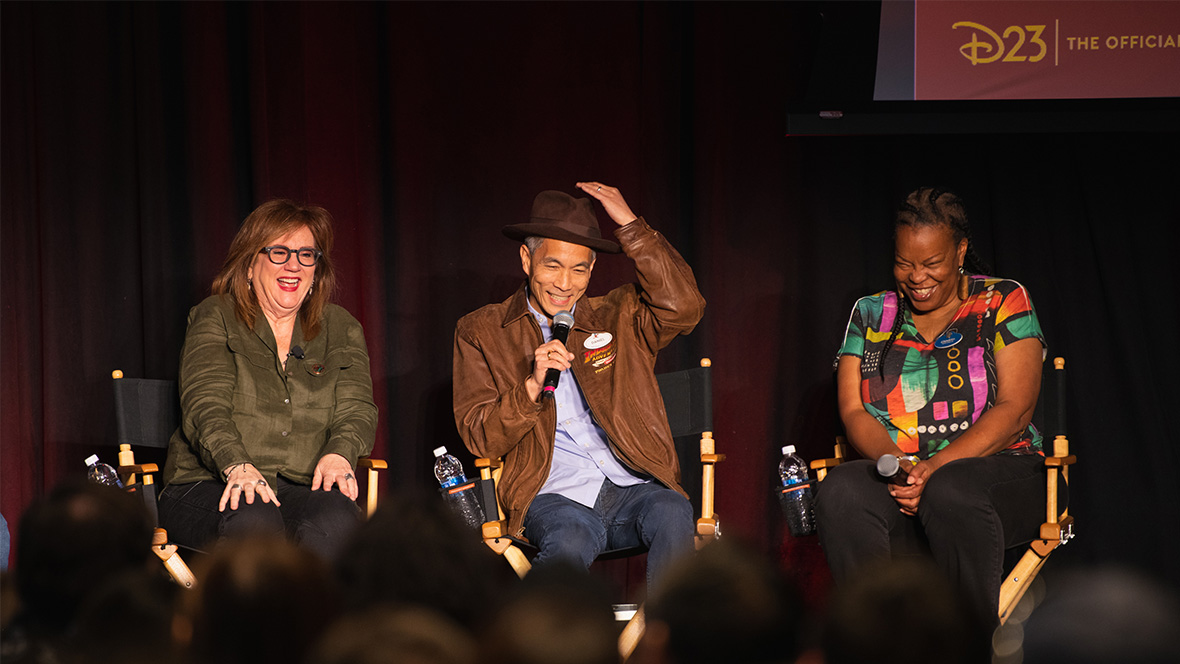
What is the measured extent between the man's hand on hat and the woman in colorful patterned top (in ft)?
2.31

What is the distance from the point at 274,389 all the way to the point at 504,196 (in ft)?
4.16

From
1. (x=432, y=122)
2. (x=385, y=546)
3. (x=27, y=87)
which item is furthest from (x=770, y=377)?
(x=385, y=546)

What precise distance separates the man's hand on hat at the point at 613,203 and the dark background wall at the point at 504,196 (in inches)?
30.6

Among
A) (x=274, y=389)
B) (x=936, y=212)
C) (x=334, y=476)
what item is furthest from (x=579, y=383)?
(x=936, y=212)

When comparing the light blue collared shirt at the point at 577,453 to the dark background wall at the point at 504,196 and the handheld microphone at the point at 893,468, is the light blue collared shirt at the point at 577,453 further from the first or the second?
the dark background wall at the point at 504,196

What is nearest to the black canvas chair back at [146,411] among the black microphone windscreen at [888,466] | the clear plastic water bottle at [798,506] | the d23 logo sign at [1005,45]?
the clear plastic water bottle at [798,506]

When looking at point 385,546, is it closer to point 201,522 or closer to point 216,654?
point 216,654

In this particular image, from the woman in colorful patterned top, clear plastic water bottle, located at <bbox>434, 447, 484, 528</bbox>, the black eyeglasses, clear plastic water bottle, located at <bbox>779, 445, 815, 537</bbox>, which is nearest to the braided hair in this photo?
the woman in colorful patterned top

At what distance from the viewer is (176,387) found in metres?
2.94

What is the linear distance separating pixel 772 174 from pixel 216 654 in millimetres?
3269

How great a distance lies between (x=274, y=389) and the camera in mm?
2764

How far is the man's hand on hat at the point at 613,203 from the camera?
2.87 meters

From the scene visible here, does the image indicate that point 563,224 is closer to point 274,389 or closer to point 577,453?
point 577,453

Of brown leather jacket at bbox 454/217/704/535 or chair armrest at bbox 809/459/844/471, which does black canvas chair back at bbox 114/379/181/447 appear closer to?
brown leather jacket at bbox 454/217/704/535
